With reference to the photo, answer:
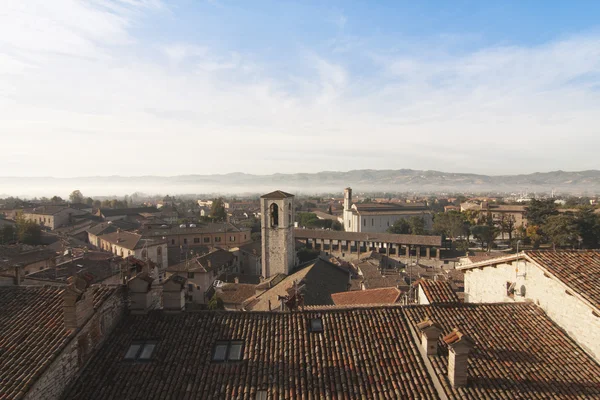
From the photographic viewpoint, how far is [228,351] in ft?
26.9

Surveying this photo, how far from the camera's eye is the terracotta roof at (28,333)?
6609 millimetres

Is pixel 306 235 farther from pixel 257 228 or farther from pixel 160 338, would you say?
pixel 160 338

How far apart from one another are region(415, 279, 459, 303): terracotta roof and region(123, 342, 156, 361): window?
6.92 metres

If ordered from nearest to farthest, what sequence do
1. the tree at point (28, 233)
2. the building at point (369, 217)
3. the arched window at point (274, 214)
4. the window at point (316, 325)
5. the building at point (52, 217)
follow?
the window at point (316, 325)
the arched window at point (274, 214)
the tree at point (28, 233)
the building at point (52, 217)
the building at point (369, 217)

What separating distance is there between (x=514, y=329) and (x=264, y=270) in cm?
3016

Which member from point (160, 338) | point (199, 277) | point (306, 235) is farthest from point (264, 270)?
point (160, 338)

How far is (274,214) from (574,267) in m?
29.4

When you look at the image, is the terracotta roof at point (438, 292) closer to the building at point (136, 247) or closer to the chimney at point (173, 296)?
the chimney at point (173, 296)

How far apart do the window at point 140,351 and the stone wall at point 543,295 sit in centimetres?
942

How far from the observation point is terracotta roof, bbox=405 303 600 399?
7152 millimetres

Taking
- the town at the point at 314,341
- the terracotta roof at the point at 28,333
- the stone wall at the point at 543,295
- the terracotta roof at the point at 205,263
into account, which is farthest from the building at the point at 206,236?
the terracotta roof at the point at 28,333

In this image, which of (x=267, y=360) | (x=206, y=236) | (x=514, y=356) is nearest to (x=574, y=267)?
(x=514, y=356)

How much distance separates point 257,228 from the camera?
77.6m

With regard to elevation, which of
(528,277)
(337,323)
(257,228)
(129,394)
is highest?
(528,277)
